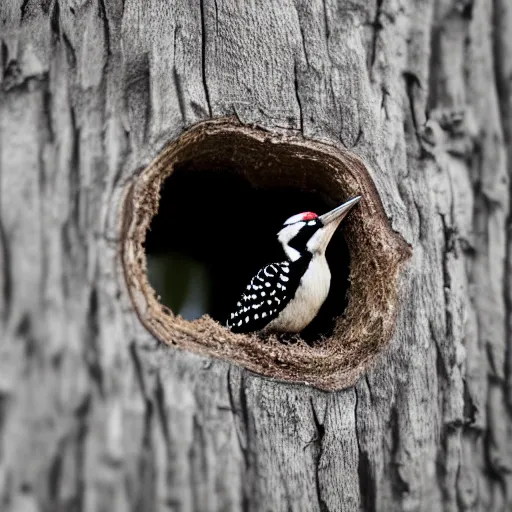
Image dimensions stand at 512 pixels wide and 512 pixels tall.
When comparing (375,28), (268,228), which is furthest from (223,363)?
(268,228)

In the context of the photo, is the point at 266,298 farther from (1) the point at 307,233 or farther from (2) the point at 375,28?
(2) the point at 375,28

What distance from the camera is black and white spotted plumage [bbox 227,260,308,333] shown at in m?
3.80

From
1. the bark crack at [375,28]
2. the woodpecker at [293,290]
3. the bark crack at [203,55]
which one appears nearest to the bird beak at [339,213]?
the woodpecker at [293,290]

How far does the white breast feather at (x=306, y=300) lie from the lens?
151 inches

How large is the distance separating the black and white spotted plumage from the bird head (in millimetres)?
99

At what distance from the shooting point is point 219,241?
5.09 m

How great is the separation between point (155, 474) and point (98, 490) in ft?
0.62

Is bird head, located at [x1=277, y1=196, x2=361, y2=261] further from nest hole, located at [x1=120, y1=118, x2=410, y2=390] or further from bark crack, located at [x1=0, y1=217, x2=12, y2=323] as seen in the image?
bark crack, located at [x1=0, y1=217, x2=12, y2=323]

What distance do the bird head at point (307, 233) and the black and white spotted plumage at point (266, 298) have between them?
0.33 feet

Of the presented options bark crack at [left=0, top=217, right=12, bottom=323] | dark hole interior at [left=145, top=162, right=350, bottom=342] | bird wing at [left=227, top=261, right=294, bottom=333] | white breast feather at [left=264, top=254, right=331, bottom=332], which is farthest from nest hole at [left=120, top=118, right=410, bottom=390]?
bark crack at [left=0, top=217, right=12, bottom=323]

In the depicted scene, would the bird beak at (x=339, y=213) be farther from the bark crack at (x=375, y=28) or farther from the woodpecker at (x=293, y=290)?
the bark crack at (x=375, y=28)

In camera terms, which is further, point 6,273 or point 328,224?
point 328,224

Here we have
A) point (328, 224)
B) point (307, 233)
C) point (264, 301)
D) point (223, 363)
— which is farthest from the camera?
point (307, 233)

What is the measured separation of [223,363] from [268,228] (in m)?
2.07
